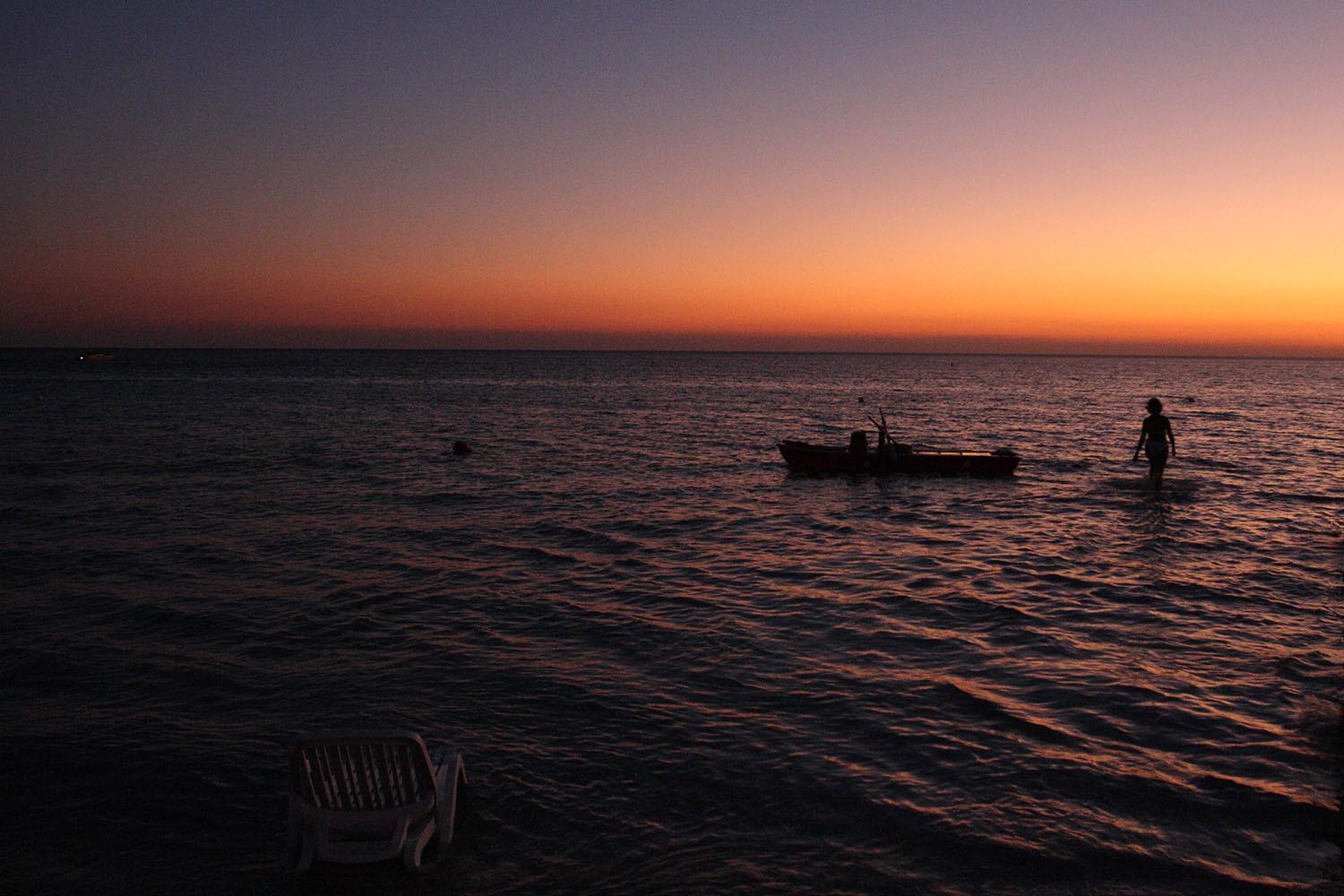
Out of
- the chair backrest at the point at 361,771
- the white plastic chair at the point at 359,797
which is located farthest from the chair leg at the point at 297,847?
the chair backrest at the point at 361,771

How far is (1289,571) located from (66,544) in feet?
86.6

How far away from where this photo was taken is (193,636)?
1341 cm

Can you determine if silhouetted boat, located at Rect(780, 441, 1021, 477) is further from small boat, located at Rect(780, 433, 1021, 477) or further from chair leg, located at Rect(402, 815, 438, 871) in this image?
chair leg, located at Rect(402, 815, 438, 871)

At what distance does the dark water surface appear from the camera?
299 inches

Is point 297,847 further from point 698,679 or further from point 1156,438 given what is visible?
point 1156,438

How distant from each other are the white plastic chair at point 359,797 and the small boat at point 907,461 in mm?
26711

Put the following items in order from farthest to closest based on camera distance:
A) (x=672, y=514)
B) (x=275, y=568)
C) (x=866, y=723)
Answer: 1. (x=672, y=514)
2. (x=275, y=568)
3. (x=866, y=723)

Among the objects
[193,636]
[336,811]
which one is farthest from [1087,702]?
[193,636]

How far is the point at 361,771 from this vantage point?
6.89 m

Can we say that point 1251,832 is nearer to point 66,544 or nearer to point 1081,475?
point 66,544

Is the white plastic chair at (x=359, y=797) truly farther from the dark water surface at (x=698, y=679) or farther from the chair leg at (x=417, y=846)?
the dark water surface at (x=698, y=679)

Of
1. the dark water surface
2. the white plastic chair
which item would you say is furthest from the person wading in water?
the white plastic chair

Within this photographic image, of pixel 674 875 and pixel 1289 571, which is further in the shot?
pixel 1289 571

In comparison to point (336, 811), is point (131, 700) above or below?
below
